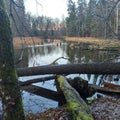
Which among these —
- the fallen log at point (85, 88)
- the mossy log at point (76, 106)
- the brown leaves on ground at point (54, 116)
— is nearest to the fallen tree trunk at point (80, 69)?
the mossy log at point (76, 106)

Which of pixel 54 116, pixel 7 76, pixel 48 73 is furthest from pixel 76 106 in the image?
pixel 7 76

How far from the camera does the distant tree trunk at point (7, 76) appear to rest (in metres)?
3.36

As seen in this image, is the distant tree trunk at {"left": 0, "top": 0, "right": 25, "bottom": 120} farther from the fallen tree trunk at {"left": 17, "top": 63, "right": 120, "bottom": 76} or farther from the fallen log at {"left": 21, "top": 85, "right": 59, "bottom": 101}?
the fallen log at {"left": 21, "top": 85, "right": 59, "bottom": 101}

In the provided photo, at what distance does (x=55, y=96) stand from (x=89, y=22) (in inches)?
1942

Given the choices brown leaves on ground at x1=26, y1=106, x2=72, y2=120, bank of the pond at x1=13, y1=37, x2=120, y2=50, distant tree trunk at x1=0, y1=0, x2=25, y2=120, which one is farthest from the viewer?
brown leaves on ground at x1=26, y1=106, x2=72, y2=120

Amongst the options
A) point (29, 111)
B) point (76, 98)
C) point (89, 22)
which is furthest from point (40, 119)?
point (89, 22)

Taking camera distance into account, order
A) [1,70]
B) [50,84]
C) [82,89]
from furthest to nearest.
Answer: [50,84] < [82,89] < [1,70]

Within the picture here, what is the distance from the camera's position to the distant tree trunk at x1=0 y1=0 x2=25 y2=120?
3.36m

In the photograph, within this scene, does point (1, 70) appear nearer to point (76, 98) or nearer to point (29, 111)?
point (76, 98)

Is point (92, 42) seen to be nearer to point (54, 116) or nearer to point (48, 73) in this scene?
point (48, 73)

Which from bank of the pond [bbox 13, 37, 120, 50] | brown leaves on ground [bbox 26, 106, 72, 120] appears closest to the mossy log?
brown leaves on ground [bbox 26, 106, 72, 120]

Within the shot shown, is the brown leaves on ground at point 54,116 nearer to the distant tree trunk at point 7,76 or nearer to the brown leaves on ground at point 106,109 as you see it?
the brown leaves on ground at point 106,109

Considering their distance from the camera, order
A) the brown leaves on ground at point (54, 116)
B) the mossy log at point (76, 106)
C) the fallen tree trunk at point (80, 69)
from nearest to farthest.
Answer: the mossy log at point (76, 106)
the brown leaves on ground at point (54, 116)
the fallen tree trunk at point (80, 69)

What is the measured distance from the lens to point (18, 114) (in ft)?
12.0
